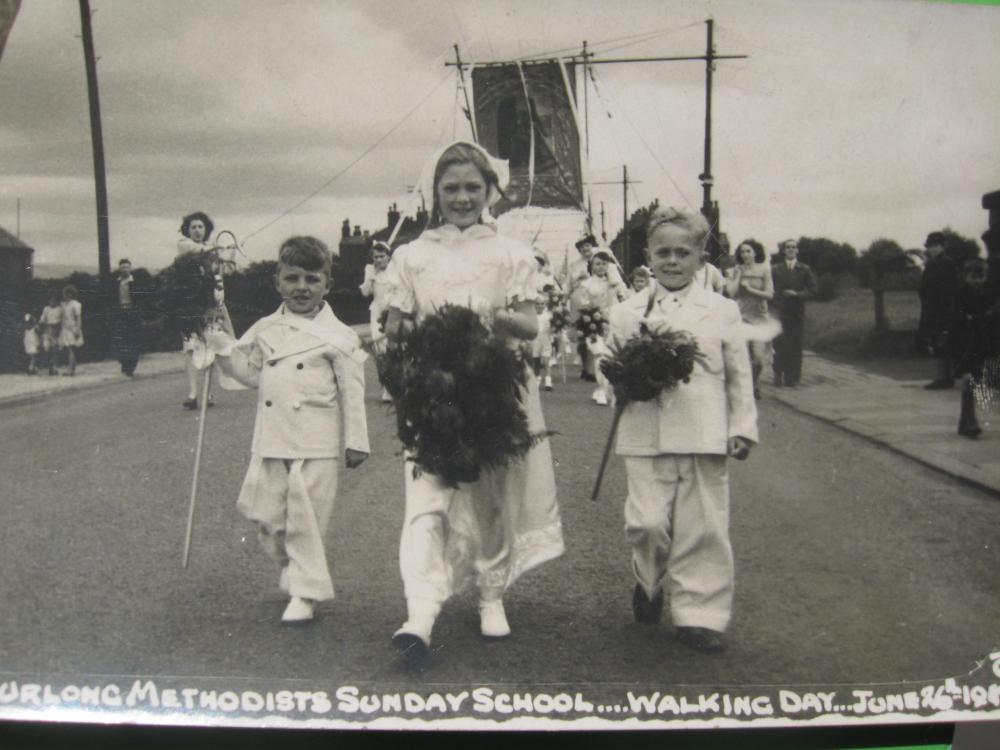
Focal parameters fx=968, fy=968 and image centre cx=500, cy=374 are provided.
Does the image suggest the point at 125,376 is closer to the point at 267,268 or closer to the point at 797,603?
the point at 267,268

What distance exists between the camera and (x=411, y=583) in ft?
9.84

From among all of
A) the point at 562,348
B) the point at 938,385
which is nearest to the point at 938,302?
the point at 938,385

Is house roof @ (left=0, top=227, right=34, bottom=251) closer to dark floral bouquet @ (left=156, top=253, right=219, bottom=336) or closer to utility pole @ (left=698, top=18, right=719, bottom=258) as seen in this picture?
dark floral bouquet @ (left=156, top=253, right=219, bottom=336)

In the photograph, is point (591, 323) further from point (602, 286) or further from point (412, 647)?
point (412, 647)

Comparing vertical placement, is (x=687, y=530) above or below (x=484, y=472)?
below

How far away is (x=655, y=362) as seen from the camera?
9.58 ft

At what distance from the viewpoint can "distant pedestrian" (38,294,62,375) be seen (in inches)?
128

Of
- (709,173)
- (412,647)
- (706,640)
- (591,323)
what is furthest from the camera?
(591,323)

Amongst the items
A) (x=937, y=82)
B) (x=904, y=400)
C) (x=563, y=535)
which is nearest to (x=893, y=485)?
(x=904, y=400)

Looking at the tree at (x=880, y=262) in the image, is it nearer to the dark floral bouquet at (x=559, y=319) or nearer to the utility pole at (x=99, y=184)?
the dark floral bouquet at (x=559, y=319)

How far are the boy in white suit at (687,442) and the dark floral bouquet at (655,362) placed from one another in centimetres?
9

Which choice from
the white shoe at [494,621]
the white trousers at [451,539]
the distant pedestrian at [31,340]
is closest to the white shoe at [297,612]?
the white trousers at [451,539]

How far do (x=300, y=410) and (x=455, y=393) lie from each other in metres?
0.60

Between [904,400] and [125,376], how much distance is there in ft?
8.93
